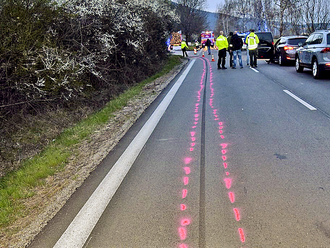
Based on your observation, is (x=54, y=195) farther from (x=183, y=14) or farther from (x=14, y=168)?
(x=183, y=14)

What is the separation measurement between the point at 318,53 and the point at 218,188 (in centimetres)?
988

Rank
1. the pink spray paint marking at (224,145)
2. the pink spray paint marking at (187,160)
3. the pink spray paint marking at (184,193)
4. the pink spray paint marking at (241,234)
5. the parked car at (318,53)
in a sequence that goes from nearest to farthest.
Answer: the pink spray paint marking at (241,234) → the pink spray paint marking at (184,193) → the pink spray paint marking at (187,160) → the pink spray paint marking at (224,145) → the parked car at (318,53)

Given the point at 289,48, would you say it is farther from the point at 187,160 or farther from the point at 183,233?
the point at 183,233

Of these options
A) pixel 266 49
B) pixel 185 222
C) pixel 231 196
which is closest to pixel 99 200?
pixel 185 222

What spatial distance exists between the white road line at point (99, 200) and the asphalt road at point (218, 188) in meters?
0.02

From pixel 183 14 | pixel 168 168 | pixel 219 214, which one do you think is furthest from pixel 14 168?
pixel 183 14

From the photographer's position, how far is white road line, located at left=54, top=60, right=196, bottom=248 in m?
3.11

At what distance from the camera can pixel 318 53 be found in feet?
39.5

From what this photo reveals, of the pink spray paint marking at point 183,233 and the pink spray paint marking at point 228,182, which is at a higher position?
the pink spray paint marking at point 228,182

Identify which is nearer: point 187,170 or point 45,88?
point 187,170

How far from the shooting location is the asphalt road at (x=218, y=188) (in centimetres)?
305

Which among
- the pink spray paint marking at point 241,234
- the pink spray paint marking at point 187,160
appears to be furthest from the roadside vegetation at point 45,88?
the pink spray paint marking at point 241,234

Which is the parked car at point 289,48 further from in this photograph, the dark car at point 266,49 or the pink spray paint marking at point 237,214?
the pink spray paint marking at point 237,214

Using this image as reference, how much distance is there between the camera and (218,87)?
11.6 metres
